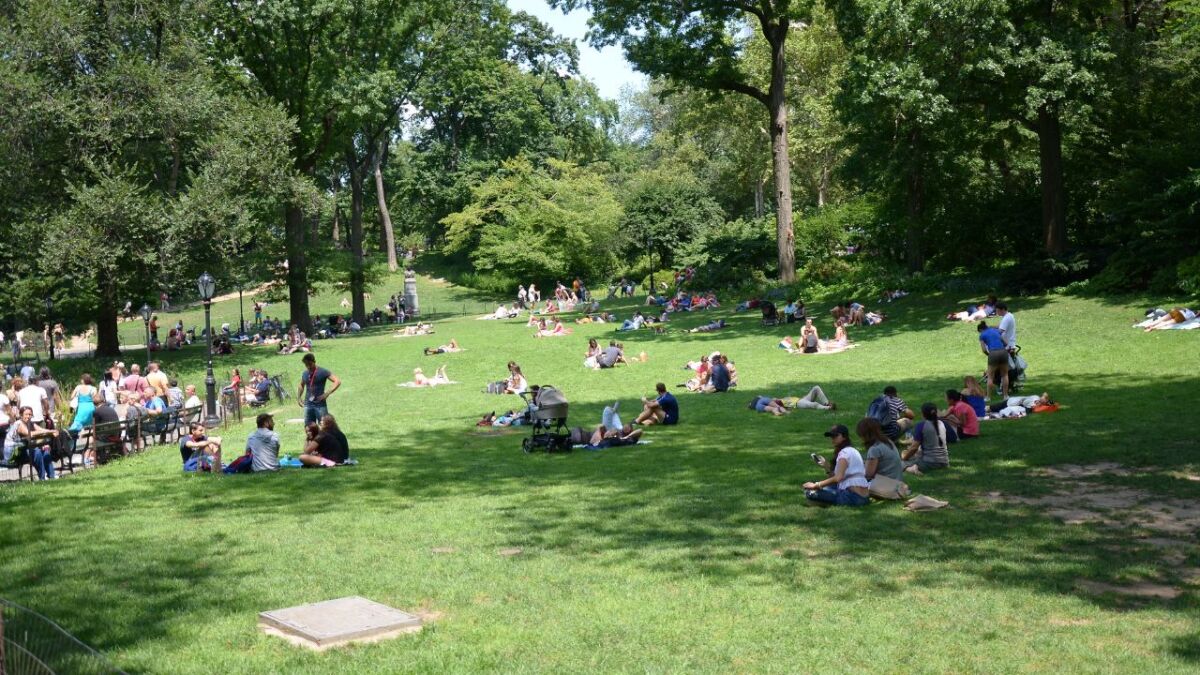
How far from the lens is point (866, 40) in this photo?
3238cm

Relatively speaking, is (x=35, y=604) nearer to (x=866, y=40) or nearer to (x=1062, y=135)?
(x=866, y=40)

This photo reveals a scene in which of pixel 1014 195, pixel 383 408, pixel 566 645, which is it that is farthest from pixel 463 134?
A: pixel 566 645

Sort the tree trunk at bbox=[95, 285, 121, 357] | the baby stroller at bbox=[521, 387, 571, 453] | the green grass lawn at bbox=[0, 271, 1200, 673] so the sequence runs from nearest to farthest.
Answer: the green grass lawn at bbox=[0, 271, 1200, 673], the baby stroller at bbox=[521, 387, 571, 453], the tree trunk at bbox=[95, 285, 121, 357]

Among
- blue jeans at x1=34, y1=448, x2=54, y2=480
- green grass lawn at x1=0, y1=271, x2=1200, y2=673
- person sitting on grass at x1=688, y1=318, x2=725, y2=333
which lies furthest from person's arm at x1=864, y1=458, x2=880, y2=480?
person sitting on grass at x1=688, y1=318, x2=725, y2=333

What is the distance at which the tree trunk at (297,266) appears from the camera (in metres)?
45.5

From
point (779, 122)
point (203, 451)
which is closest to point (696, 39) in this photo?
point (779, 122)

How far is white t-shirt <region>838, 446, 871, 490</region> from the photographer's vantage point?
490 inches

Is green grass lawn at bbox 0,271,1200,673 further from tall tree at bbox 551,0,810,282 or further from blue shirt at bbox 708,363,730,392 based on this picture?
tall tree at bbox 551,0,810,282

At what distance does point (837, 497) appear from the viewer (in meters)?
12.4

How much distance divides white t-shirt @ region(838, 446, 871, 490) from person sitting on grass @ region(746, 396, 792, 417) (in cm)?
811

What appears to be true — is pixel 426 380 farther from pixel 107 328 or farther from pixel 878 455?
pixel 878 455

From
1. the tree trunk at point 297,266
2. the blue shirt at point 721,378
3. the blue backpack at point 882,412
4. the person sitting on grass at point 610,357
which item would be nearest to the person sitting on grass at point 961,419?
the blue backpack at point 882,412

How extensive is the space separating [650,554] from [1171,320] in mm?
19741

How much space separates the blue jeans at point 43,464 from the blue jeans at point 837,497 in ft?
40.4
